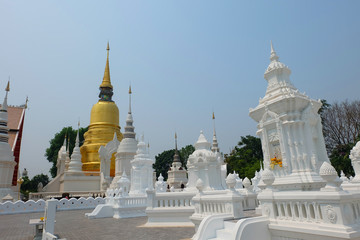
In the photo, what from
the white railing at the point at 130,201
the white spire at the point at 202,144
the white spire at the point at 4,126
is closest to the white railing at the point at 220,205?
the white spire at the point at 202,144

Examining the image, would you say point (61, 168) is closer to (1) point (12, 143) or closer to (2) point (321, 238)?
(1) point (12, 143)

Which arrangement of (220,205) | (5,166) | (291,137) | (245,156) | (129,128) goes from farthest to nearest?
(245,156) < (129,128) < (5,166) < (291,137) < (220,205)

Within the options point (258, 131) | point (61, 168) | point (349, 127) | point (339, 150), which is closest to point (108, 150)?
point (61, 168)

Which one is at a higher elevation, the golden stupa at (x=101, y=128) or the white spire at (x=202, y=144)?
the golden stupa at (x=101, y=128)

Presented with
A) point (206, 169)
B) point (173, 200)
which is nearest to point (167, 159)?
point (206, 169)

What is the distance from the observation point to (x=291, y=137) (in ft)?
35.3

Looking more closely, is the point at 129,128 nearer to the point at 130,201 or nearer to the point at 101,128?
the point at 101,128

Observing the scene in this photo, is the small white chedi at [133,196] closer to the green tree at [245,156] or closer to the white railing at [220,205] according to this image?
the white railing at [220,205]

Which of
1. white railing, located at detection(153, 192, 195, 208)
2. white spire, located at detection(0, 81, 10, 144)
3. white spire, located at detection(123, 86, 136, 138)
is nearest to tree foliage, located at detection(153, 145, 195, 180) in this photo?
white spire, located at detection(123, 86, 136, 138)

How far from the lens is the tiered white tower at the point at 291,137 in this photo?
10039 millimetres

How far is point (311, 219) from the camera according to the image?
4855 mm

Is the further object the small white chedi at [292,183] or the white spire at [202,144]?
the white spire at [202,144]

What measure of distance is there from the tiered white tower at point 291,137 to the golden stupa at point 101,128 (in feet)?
84.7

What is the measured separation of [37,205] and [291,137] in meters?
20.4
